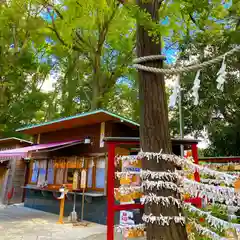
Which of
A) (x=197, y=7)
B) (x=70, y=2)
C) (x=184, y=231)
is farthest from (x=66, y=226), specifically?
(x=70, y=2)

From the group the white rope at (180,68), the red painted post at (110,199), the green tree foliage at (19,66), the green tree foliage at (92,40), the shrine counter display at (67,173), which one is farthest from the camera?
the green tree foliage at (19,66)

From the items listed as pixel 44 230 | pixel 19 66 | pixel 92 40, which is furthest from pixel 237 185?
pixel 19 66

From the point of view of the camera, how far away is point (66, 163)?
7.28 m

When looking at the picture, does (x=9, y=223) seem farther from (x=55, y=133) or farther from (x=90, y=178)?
(x=55, y=133)

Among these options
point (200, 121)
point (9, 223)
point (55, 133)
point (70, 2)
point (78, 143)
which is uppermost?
point (70, 2)

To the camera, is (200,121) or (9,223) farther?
(200,121)

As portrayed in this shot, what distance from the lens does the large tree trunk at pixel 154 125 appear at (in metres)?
2.29

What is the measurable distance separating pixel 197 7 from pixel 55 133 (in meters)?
6.74

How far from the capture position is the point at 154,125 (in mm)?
2566

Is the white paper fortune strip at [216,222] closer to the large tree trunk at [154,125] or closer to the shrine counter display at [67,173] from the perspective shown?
the large tree trunk at [154,125]

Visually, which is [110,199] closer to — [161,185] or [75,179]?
[161,185]

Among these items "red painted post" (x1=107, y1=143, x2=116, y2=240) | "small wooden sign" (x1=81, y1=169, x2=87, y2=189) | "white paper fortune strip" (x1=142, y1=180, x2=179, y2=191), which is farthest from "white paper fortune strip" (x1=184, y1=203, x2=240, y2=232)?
"small wooden sign" (x1=81, y1=169, x2=87, y2=189)

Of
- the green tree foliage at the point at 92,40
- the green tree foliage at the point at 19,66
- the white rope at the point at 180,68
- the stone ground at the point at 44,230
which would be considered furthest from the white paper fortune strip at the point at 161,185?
the green tree foliage at the point at 19,66

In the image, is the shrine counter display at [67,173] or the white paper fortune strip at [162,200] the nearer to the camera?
the white paper fortune strip at [162,200]
